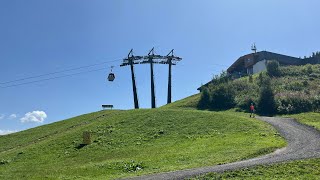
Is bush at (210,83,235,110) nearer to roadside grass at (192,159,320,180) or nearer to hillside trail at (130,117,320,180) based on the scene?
hillside trail at (130,117,320,180)

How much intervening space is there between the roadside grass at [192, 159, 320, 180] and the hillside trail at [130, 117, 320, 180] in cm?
98

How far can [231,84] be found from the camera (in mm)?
69062

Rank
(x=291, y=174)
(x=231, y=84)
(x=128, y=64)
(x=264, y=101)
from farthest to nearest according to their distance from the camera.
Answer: (x=128, y=64)
(x=231, y=84)
(x=264, y=101)
(x=291, y=174)

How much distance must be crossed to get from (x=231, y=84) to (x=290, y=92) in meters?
11.2

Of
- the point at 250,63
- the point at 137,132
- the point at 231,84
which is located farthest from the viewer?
the point at 250,63

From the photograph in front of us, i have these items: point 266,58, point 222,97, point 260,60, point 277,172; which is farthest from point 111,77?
point 277,172

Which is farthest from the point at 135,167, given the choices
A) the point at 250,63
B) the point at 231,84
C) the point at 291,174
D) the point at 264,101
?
the point at 250,63

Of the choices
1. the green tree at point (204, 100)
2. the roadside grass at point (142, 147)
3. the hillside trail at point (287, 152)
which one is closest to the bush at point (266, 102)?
the green tree at point (204, 100)

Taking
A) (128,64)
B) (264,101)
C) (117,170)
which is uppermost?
(128,64)

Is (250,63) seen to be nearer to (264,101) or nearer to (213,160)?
(264,101)

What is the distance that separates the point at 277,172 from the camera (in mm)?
19703

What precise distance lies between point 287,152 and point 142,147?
528 inches

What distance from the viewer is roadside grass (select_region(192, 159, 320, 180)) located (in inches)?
752

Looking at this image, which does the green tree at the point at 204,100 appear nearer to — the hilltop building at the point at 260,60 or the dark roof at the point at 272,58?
the hilltop building at the point at 260,60
